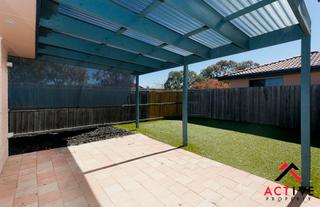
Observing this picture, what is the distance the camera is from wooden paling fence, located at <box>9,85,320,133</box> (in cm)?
562

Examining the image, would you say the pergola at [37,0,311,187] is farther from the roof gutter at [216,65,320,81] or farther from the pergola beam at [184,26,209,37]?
the roof gutter at [216,65,320,81]

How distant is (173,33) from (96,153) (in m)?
3.23

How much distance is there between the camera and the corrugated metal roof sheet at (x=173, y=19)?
2.46m

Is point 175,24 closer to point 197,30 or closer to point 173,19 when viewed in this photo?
point 173,19

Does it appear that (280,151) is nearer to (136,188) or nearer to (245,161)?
(245,161)

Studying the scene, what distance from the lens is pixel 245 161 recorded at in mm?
3488

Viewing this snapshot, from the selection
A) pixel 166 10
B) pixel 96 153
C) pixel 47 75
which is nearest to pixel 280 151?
pixel 166 10

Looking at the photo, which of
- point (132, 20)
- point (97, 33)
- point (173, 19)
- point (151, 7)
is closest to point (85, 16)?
point (97, 33)

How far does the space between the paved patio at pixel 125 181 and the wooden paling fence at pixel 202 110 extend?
2049mm

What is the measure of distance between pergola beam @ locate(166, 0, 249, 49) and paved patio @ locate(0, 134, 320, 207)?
2415 millimetres

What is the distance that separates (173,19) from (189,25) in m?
0.33

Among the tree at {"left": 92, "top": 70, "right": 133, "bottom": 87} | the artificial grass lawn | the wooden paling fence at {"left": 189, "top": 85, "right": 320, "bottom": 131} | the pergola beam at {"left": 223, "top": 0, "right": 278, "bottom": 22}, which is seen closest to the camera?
the pergola beam at {"left": 223, "top": 0, "right": 278, "bottom": 22}

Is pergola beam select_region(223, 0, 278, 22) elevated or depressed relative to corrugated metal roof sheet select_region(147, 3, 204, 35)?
depressed

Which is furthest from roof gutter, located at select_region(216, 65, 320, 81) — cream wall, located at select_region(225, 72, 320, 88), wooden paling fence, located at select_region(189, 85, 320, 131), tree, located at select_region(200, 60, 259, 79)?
tree, located at select_region(200, 60, 259, 79)
